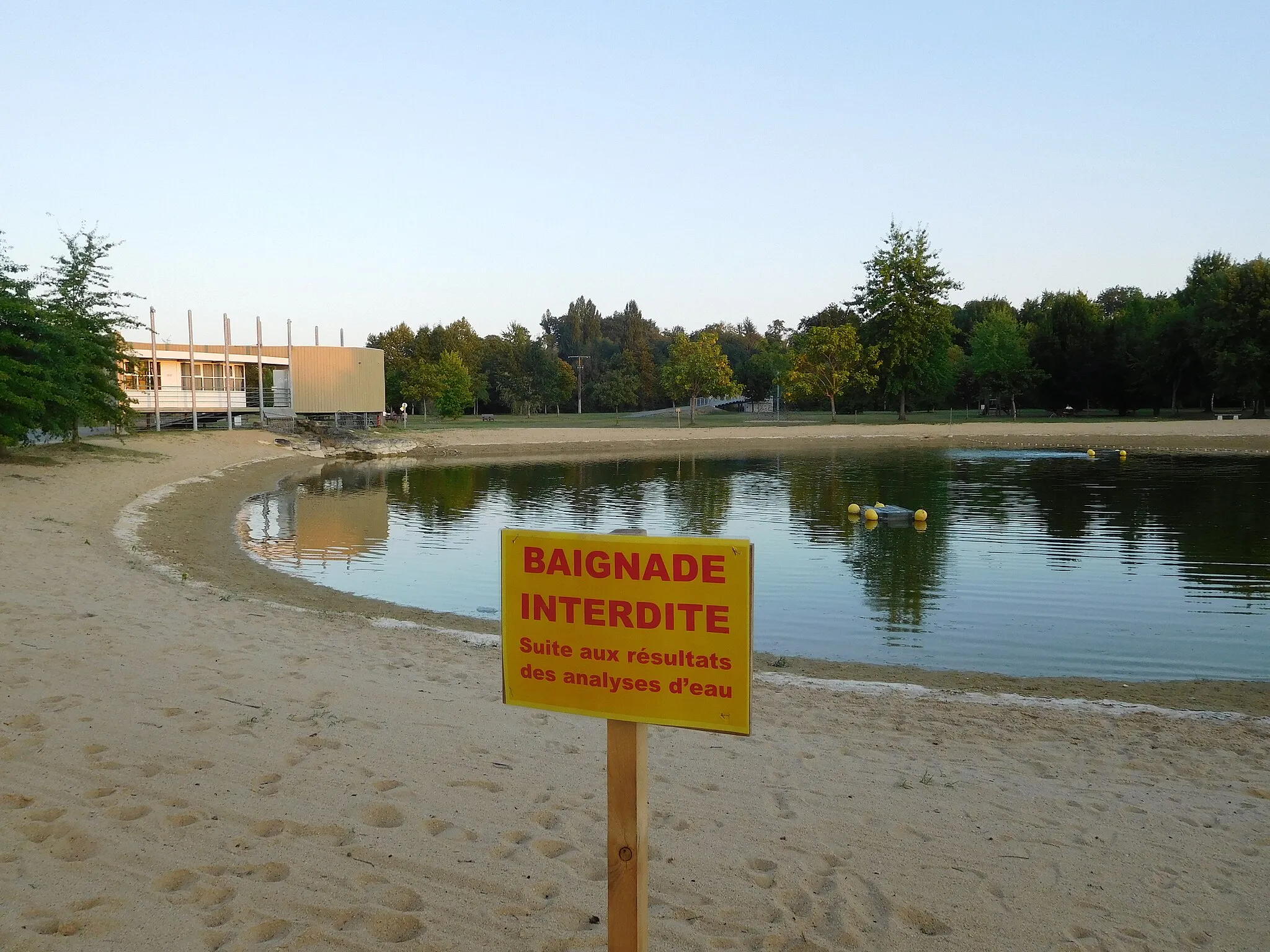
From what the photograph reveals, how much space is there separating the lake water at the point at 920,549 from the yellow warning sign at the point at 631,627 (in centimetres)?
383

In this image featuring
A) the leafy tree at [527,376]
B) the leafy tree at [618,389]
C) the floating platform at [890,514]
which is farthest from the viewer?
the leafy tree at [618,389]

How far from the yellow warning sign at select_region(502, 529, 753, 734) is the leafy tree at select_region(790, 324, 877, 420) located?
7294 cm

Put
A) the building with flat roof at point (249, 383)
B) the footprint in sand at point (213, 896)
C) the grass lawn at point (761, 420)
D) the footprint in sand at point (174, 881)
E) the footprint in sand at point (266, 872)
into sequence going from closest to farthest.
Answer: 1. the footprint in sand at point (213, 896)
2. the footprint in sand at point (174, 881)
3. the footprint in sand at point (266, 872)
4. the building with flat roof at point (249, 383)
5. the grass lawn at point (761, 420)

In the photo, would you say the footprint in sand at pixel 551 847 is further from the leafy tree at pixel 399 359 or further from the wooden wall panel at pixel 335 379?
the leafy tree at pixel 399 359

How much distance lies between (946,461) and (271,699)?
42.6m

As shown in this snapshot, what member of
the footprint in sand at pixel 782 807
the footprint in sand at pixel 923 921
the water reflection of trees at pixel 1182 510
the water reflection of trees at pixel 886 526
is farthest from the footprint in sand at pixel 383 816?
the water reflection of trees at pixel 1182 510

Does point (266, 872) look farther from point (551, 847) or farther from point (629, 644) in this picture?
point (629, 644)

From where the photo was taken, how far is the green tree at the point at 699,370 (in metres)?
78.7

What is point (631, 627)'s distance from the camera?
287 centimetres

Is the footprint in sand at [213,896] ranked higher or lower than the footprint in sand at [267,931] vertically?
higher

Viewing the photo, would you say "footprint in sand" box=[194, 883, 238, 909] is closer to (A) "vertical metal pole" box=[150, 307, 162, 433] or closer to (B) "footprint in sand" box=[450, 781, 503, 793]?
(B) "footprint in sand" box=[450, 781, 503, 793]

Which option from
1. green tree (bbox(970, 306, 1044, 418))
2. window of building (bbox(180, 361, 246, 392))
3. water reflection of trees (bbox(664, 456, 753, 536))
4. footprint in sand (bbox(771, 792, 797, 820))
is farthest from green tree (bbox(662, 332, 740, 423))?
footprint in sand (bbox(771, 792, 797, 820))

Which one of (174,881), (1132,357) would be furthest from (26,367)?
(1132,357)

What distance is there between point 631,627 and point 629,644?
0.06m
